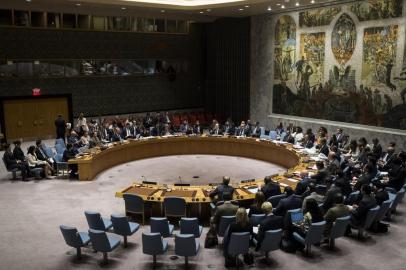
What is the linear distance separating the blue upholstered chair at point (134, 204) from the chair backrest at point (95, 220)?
3.72 ft

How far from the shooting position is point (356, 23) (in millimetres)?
15445

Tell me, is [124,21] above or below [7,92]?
above

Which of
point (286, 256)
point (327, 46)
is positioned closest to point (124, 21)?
point (327, 46)

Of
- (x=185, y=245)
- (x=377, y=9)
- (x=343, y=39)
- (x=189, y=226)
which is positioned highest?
(x=377, y=9)

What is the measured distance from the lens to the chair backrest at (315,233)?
7156 millimetres

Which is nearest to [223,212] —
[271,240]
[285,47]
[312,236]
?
[271,240]

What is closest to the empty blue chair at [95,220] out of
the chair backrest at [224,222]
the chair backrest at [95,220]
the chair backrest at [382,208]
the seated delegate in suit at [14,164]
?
the chair backrest at [95,220]

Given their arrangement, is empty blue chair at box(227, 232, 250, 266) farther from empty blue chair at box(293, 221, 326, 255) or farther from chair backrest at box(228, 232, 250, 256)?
empty blue chair at box(293, 221, 326, 255)

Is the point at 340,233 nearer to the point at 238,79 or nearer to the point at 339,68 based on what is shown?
the point at 339,68

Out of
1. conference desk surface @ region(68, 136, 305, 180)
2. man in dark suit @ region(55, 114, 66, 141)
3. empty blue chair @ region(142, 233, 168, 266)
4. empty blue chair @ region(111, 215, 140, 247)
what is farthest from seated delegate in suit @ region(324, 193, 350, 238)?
man in dark suit @ region(55, 114, 66, 141)

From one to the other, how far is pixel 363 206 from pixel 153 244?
409 centimetres

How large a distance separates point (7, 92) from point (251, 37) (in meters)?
11.8

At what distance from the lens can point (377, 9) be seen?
14.7 metres

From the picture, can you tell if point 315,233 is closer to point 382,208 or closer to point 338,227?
point 338,227
